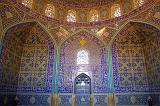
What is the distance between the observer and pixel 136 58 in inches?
610

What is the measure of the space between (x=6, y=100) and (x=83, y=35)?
820 cm

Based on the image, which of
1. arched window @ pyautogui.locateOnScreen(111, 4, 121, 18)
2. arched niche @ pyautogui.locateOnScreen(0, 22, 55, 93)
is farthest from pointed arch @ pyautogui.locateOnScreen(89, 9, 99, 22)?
arched niche @ pyautogui.locateOnScreen(0, 22, 55, 93)

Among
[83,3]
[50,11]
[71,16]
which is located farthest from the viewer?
[83,3]

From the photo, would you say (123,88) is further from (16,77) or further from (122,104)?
(16,77)

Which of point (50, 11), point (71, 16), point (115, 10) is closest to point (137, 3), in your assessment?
point (115, 10)

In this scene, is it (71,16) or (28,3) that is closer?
(28,3)

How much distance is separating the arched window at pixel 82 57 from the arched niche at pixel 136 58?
2.34 m

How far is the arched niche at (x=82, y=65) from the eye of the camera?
1489cm

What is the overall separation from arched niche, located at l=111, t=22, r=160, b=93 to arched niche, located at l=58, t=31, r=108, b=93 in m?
1.06

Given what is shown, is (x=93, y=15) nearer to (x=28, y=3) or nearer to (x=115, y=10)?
(x=115, y=10)

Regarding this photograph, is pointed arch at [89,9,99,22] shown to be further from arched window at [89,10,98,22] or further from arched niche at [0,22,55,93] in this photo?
arched niche at [0,22,55,93]

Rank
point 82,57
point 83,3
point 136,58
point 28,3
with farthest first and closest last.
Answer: point 83,3
point 82,57
point 136,58
point 28,3

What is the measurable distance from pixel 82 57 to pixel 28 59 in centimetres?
470

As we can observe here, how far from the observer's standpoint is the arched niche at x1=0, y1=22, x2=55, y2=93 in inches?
537
